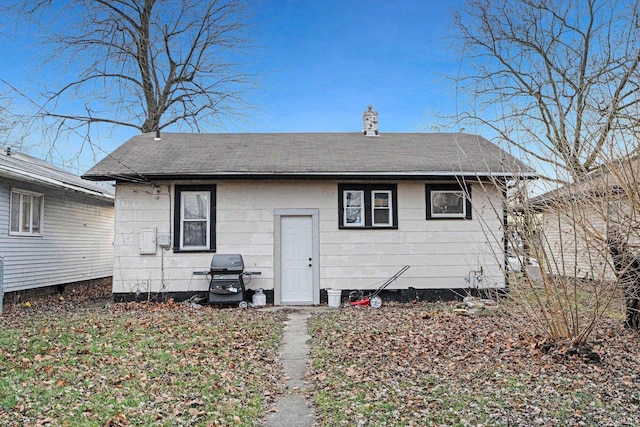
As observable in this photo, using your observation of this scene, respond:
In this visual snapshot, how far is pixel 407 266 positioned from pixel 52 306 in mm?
8307

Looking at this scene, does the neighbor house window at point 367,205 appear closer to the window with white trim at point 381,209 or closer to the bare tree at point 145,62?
the window with white trim at point 381,209

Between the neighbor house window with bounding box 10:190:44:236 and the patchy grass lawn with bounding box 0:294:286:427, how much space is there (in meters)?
3.52

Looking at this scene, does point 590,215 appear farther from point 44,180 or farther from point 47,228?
point 47,228

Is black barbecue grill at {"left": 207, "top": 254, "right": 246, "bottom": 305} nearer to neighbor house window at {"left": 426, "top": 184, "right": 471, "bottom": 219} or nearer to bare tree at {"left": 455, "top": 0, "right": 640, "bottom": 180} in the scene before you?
neighbor house window at {"left": 426, "top": 184, "right": 471, "bottom": 219}

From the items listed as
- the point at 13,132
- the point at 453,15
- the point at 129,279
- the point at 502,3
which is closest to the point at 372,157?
the point at 129,279

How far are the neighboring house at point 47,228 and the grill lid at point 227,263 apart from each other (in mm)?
4771

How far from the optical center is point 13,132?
17297mm

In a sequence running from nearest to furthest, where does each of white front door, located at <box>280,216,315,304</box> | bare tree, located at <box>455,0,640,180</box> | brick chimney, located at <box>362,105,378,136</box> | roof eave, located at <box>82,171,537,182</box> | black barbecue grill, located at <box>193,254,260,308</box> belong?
black barbecue grill, located at <box>193,254,260,308</box> < roof eave, located at <box>82,171,537,182</box> < white front door, located at <box>280,216,315,304</box> < bare tree, located at <box>455,0,640,180</box> < brick chimney, located at <box>362,105,378,136</box>

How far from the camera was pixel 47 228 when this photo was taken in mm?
13219

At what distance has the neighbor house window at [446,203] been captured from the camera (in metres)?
11.5

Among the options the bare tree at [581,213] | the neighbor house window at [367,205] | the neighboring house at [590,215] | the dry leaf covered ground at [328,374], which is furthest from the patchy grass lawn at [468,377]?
the neighbor house window at [367,205]

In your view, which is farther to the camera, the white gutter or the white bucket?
the white bucket

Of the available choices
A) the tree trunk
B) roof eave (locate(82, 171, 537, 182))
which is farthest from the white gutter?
the tree trunk

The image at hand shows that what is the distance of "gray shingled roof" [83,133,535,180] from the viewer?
11.0 meters
